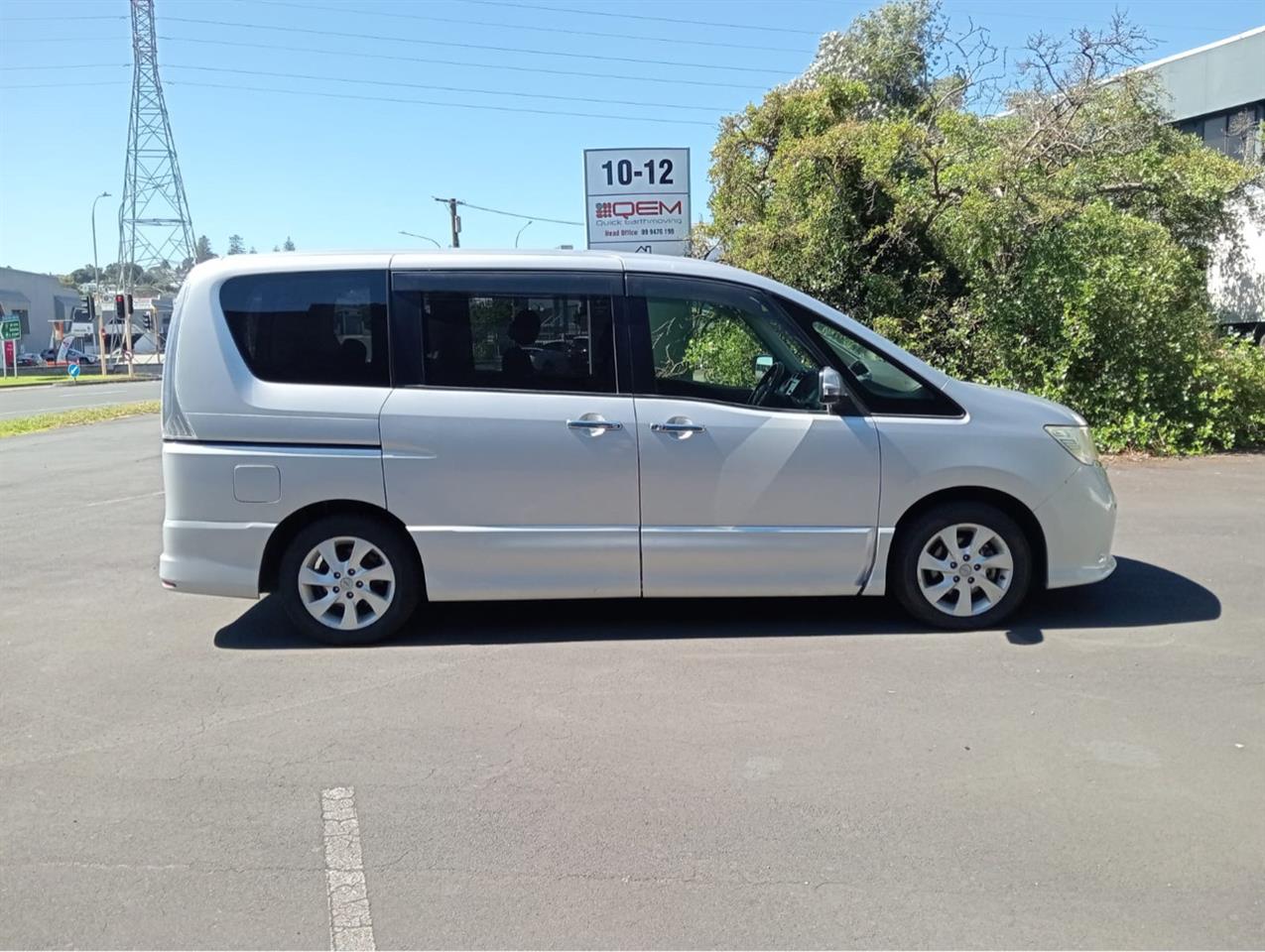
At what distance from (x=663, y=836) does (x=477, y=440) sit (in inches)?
101

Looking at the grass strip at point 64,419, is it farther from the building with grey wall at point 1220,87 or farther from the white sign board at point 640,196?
the building with grey wall at point 1220,87

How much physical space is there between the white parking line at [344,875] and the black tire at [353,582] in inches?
67.8

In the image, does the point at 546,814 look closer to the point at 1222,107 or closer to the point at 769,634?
the point at 769,634

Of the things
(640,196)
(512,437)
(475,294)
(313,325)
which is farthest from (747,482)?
(640,196)

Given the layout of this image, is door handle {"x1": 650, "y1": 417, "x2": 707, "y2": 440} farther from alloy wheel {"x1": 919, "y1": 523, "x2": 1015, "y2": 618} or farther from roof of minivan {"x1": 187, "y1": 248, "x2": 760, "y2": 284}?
alloy wheel {"x1": 919, "y1": 523, "x2": 1015, "y2": 618}

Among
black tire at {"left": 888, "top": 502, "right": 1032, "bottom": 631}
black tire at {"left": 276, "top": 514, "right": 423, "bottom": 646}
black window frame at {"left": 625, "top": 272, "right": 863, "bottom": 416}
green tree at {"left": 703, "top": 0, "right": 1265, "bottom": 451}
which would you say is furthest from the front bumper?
green tree at {"left": 703, "top": 0, "right": 1265, "bottom": 451}

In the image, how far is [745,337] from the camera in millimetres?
6230

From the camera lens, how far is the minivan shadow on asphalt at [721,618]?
597 centimetres

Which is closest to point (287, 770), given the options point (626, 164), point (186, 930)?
point (186, 930)

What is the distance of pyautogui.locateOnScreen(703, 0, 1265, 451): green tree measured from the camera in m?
12.0

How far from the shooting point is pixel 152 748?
455cm

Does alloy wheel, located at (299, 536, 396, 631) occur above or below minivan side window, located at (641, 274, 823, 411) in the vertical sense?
below

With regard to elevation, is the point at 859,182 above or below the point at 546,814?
above

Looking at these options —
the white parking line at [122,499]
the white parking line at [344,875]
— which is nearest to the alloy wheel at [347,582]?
the white parking line at [344,875]
